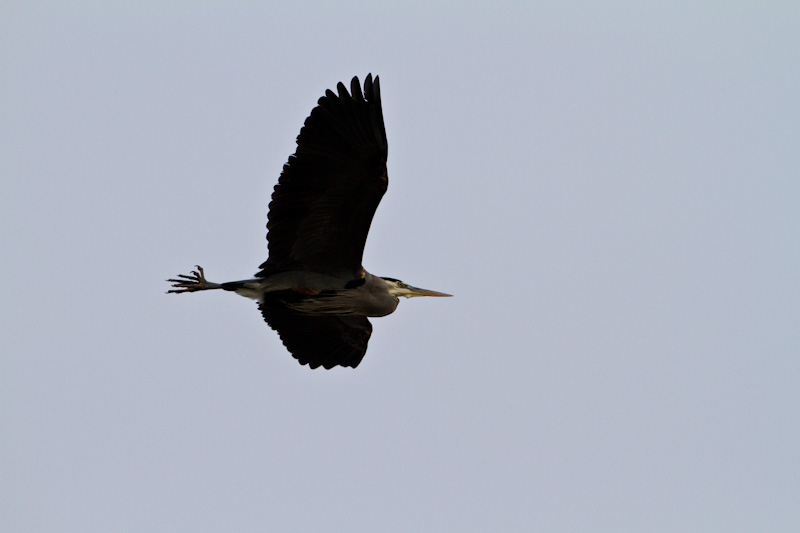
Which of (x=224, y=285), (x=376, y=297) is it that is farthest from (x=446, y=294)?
(x=224, y=285)

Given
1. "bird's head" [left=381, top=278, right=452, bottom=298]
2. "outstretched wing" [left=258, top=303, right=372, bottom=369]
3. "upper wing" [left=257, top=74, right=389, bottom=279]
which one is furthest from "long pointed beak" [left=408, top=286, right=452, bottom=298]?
"upper wing" [left=257, top=74, right=389, bottom=279]

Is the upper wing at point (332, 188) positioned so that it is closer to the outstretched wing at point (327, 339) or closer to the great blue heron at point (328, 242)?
the great blue heron at point (328, 242)

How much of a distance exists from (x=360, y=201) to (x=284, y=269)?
1183 mm

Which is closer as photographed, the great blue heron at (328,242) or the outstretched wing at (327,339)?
the great blue heron at (328,242)

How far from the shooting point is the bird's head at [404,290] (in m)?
11.3

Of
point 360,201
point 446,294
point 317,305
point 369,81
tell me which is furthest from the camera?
point 446,294

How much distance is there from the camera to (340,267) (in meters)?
10.5

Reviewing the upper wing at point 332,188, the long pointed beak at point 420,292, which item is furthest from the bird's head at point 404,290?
the upper wing at point 332,188

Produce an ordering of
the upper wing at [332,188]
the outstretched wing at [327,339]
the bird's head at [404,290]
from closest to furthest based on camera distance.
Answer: the upper wing at [332,188], the bird's head at [404,290], the outstretched wing at [327,339]

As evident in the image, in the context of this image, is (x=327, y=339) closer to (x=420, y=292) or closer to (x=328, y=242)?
(x=420, y=292)

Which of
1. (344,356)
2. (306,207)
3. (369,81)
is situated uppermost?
(369,81)

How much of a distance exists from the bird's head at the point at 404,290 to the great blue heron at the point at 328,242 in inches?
0.4

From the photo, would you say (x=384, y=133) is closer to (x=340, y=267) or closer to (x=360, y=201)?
(x=360, y=201)

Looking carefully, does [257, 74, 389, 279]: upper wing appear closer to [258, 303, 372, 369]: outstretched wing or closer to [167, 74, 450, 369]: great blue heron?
[167, 74, 450, 369]: great blue heron
